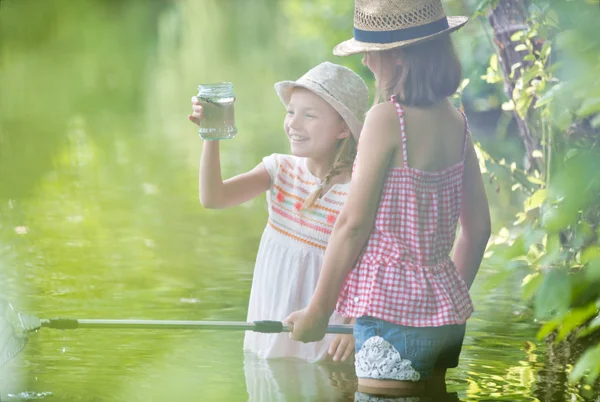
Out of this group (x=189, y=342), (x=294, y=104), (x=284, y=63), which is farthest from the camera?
(x=284, y=63)

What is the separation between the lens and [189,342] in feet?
15.3

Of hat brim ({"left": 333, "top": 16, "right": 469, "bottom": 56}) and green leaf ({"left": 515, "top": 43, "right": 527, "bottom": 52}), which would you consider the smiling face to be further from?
green leaf ({"left": 515, "top": 43, "right": 527, "bottom": 52})

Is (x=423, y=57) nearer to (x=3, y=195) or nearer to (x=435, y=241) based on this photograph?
(x=435, y=241)

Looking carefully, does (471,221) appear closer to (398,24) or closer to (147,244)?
(398,24)

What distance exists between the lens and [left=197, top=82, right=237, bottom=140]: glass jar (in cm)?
379

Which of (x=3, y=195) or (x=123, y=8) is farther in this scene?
(x=123, y=8)

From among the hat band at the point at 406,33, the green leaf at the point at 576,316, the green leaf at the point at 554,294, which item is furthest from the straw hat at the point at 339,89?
the green leaf at the point at 576,316

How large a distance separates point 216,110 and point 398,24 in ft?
2.11

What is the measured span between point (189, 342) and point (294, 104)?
3.68ft

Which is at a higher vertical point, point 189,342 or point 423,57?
point 423,57

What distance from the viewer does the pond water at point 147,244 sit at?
407cm

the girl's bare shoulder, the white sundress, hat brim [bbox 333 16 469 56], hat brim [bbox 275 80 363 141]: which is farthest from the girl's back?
the white sundress

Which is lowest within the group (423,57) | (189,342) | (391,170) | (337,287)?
(189,342)

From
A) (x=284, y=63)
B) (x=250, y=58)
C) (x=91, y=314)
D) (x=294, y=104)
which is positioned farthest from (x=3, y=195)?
(x=250, y=58)
